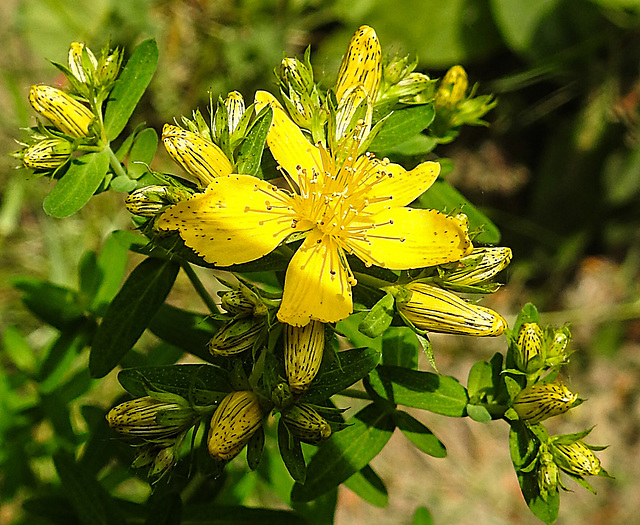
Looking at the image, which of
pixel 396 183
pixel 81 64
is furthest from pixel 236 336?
pixel 81 64

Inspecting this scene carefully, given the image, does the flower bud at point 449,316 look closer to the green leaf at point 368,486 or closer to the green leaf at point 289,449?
the green leaf at point 289,449

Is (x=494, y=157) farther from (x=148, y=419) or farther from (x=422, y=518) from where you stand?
(x=148, y=419)

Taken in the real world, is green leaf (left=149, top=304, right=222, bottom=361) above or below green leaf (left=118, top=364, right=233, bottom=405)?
below

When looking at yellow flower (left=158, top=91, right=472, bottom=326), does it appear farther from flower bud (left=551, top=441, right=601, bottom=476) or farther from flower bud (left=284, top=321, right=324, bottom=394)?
flower bud (left=551, top=441, right=601, bottom=476)

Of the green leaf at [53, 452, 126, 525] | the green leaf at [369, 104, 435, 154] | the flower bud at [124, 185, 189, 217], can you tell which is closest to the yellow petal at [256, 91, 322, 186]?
the green leaf at [369, 104, 435, 154]

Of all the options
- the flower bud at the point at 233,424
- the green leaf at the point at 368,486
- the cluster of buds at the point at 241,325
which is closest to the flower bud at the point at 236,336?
the cluster of buds at the point at 241,325

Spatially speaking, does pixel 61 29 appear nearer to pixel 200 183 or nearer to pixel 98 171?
pixel 98 171

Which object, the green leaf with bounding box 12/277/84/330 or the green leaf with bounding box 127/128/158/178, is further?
the green leaf with bounding box 12/277/84/330
